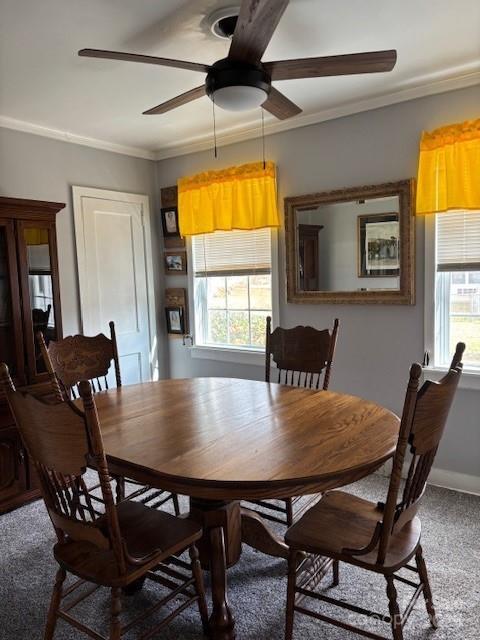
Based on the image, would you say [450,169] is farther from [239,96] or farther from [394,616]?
[394,616]

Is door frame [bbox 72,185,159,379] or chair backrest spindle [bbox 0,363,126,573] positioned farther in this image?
door frame [bbox 72,185,159,379]

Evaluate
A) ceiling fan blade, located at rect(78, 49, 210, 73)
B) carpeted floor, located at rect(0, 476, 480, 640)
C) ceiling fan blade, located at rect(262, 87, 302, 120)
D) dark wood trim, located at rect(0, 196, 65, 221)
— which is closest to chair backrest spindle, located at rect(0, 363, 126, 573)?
carpeted floor, located at rect(0, 476, 480, 640)

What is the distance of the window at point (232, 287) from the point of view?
372cm

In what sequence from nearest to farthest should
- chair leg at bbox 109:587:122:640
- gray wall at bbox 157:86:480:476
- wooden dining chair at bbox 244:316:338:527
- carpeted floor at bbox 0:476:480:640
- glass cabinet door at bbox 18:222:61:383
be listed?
chair leg at bbox 109:587:122:640
carpeted floor at bbox 0:476:480:640
wooden dining chair at bbox 244:316:338:527
gray wall at bbox 157:86:480:476
glass cabinet door at bbox 18:222:61:383

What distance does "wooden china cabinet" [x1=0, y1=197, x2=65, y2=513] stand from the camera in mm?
2875

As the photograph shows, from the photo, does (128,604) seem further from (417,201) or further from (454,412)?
(417,201)

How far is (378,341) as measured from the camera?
3.16m

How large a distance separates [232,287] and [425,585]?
8.64 ft

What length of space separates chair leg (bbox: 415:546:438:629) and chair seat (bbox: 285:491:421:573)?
0.13 m

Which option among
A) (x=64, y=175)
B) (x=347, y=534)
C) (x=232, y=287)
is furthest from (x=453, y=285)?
(x=64, y=175)

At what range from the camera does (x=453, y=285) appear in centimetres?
289

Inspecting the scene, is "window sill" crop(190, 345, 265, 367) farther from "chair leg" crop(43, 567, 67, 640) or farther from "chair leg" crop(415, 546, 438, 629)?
"chair leg" crop(43, 567, 67, 640)

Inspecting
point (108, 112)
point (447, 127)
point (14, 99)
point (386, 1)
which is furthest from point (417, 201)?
point (14, 99)

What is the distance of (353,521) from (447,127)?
226 centimetres
